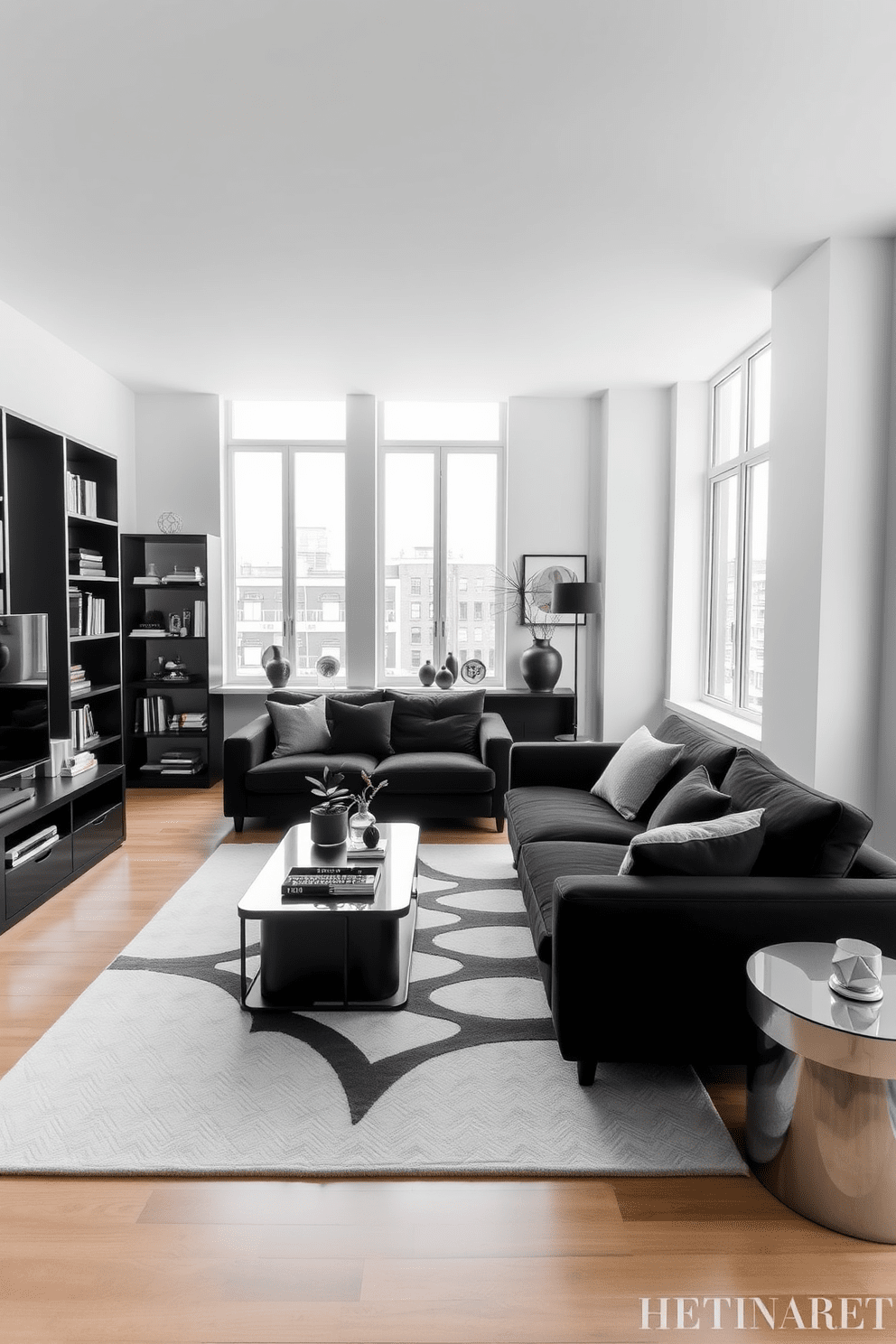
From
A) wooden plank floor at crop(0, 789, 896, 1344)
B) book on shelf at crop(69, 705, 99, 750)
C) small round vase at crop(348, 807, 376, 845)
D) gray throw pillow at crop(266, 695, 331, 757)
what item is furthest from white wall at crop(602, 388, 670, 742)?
wooden plank floor at crop(0, 789, 896, 1344)

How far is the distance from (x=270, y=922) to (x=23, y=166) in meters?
2.94

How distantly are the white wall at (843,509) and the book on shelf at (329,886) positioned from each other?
2.17 m

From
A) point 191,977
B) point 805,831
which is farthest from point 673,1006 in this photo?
point 191,977

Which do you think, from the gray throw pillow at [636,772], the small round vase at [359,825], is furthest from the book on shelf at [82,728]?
the gray throw pillow at [636,772]

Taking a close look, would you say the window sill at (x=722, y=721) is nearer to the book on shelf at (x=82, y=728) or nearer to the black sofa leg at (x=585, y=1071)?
the black sofa leg at (x=585, y=1071)

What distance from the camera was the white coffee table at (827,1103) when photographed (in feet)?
6.05

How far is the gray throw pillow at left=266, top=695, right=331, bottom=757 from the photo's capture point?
18.0 feet

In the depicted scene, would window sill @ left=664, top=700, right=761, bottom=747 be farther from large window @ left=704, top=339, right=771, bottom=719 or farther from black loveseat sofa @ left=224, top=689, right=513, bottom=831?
black loveseat sofa @ left=224, top=689, right=513, bottom=831

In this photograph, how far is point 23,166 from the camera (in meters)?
3.25

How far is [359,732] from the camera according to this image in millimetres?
5645

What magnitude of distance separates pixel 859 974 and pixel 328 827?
2.04 metres

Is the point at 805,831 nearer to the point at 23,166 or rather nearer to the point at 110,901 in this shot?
the point at 110,901

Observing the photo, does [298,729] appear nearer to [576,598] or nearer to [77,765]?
[77,765]

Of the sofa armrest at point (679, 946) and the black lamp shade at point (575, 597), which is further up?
the black lamp shade at point (575, 597)
